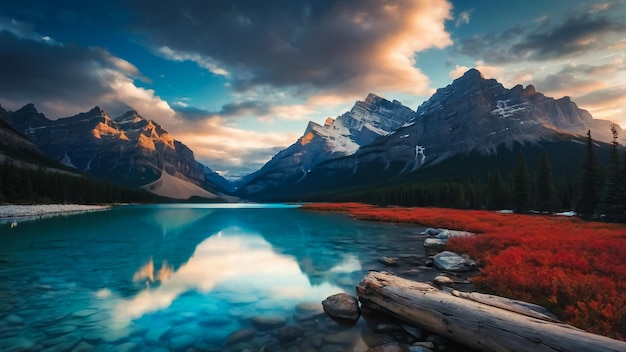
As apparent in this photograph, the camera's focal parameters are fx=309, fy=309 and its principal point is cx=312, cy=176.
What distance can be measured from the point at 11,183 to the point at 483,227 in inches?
4484

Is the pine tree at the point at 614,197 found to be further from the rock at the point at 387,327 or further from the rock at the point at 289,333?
the rock at the point at 289,333

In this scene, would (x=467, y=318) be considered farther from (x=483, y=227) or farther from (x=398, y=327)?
(x=483, y=227)

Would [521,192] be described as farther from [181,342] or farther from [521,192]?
[181,342]

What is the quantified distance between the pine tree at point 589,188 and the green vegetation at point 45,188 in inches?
4907

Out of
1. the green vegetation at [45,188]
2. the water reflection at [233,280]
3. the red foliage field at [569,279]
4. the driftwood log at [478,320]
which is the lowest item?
the water reflection at [233,280]

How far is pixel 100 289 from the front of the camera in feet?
49.8

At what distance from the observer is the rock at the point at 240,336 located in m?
9.78

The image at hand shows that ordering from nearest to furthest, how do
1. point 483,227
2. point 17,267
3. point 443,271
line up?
point 443,271, point 17,267, point 483,227

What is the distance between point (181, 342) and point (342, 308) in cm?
554

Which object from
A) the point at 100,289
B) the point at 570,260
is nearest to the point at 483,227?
the point at 570,260

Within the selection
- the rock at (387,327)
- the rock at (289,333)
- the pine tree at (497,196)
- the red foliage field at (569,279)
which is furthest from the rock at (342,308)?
the pine tree at (497,196)

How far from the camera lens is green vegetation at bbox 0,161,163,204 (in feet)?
276

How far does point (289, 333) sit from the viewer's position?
1023 centimetres

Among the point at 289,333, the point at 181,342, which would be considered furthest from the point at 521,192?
the point at 181,342
